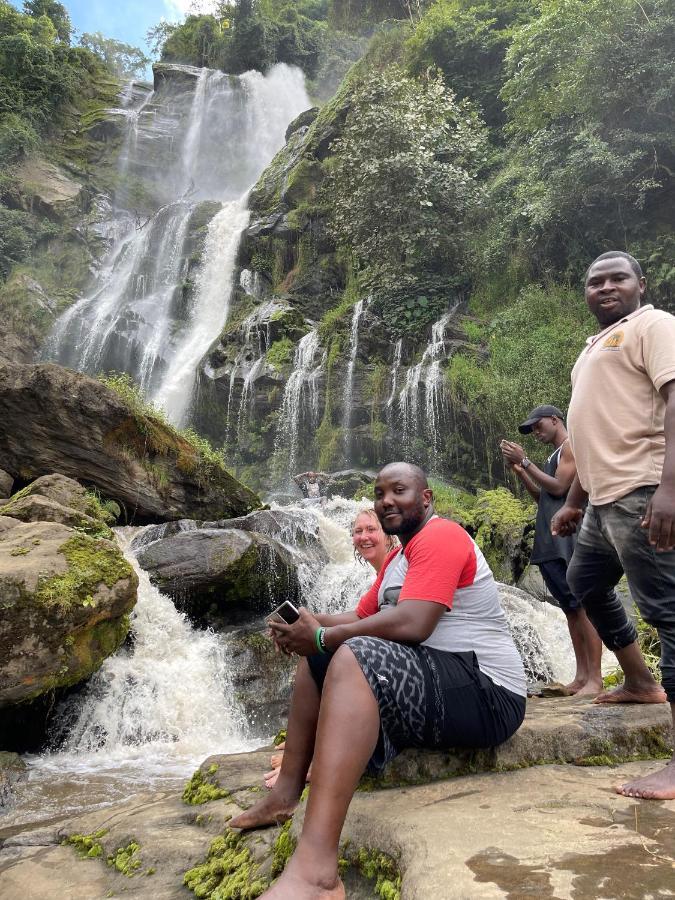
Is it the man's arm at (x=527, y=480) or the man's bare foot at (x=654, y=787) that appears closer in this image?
the man's bare foot at (x=654, y=787)

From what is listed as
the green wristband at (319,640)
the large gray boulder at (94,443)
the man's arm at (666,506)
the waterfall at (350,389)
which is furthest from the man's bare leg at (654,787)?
the waterfall at (350,389)

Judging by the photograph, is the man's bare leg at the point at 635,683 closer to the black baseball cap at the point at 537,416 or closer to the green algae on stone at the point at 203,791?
the black baseball cap at the point at 537,416

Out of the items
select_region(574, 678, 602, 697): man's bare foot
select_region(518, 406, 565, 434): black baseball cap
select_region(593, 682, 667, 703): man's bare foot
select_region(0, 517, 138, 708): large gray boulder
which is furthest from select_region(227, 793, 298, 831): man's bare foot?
select_region(0, 517, 138, 708): large gray boulder

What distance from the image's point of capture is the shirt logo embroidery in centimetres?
257

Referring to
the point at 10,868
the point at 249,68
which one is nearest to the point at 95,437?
the point at 10,868

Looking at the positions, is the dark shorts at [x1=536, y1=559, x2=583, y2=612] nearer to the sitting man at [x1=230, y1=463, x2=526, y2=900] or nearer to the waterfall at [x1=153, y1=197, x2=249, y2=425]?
the sitting man at [x1=230, y1=463, x2=526, y2=900]

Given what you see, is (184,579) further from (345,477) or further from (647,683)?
(345,477)

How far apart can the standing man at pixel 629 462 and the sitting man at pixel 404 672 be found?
549 millimetres

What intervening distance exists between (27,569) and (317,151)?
884 inches

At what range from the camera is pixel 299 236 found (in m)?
23.1

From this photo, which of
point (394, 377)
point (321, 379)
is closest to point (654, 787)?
point (394, 377)

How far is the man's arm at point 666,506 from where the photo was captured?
2.21 m

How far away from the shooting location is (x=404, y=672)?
2.06 metres

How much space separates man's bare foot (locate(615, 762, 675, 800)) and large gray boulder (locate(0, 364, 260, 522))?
9142 mm
